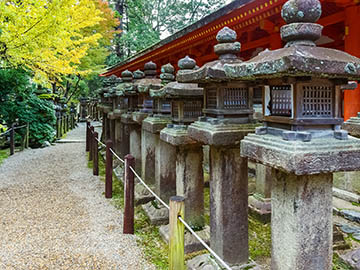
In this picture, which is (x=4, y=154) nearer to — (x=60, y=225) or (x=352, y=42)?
(x=60, y=225)

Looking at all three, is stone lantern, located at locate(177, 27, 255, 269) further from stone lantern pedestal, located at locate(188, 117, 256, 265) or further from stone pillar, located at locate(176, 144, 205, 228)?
stone pillar, located at locate(176, 144, 205, 228)

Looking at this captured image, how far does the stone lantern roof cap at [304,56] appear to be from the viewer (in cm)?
189

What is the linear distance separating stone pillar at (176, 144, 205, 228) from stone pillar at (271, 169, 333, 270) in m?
1.82

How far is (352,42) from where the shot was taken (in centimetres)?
489

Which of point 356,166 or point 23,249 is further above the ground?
point 356,166

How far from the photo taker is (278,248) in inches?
94.5

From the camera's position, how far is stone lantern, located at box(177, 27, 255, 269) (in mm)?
3036

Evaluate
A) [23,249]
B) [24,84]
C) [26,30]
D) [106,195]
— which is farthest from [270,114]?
[24,84]

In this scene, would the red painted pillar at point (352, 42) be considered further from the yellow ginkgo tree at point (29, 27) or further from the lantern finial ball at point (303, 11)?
the yellow ginkgo tree at point (29, 27)

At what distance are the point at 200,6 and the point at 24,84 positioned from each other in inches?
796

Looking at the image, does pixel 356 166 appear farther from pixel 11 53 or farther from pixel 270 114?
pixel 11 53

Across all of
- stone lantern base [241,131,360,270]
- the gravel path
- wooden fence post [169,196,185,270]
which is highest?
stone lantern base [241,131,360,270]

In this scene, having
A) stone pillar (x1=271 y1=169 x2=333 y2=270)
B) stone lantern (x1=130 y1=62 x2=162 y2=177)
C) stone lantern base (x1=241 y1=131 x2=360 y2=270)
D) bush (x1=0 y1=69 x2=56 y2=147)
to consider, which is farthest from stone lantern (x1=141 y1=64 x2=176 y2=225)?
bush (x1=0 y1=69 x2=56 y2=147)

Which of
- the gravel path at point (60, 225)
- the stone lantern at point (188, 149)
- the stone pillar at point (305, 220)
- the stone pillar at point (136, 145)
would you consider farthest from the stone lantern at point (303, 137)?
the stone pillar at point (136, 145)
